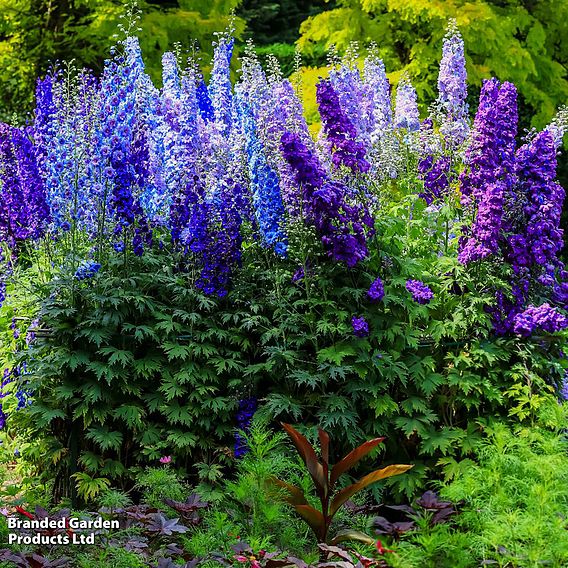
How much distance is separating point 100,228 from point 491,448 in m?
2.49

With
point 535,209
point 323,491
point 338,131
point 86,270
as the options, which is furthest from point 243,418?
point 535,209

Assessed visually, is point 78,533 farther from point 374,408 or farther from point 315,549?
point 374,408

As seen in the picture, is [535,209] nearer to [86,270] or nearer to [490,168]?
[490,168]

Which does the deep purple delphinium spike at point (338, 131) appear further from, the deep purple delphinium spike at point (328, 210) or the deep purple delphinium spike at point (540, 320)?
the deep purple delphinium spike at point (540, 320)

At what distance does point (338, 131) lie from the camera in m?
5.10

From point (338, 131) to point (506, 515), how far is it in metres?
2.45

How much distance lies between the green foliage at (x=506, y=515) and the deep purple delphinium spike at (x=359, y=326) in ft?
3.00

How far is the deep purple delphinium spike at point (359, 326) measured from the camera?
15.7 ft

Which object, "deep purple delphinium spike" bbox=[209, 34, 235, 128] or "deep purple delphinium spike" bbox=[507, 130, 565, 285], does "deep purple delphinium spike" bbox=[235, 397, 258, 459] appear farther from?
"deep purple delphinium spike" bbox=[209, 34, 235, 128]

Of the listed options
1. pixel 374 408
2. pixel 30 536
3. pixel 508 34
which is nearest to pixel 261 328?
pixel 374 408

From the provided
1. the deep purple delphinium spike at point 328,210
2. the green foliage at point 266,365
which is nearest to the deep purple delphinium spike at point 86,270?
the green foliage at point 266,365

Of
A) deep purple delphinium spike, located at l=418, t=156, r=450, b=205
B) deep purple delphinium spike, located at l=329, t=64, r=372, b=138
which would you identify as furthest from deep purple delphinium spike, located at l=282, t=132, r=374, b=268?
deep purple delphinium spike, located at l=329, t=64, r=372, b=138

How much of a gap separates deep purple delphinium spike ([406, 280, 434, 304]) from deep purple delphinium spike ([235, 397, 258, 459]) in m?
1.08

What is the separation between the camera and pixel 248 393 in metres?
4.96
